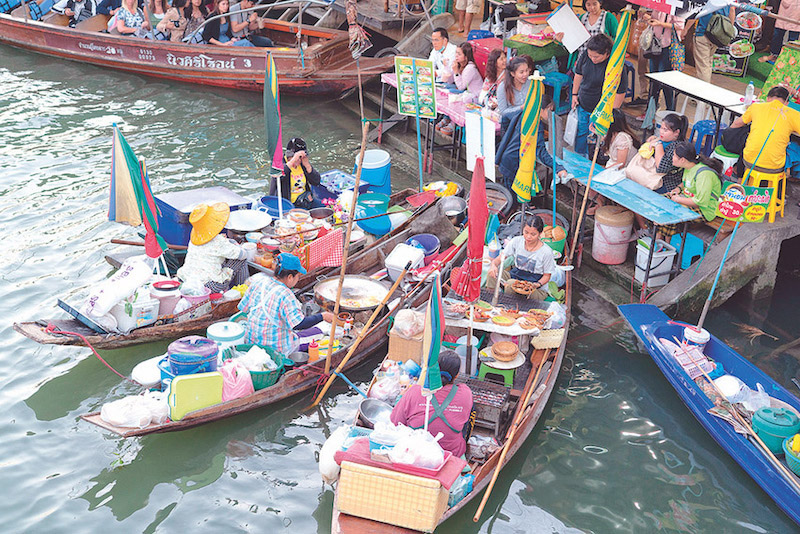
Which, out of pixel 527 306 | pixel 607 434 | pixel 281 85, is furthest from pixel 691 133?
pixel 281 85

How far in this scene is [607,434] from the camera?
715 centimetres

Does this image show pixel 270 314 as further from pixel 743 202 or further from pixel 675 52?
pixel 675 52

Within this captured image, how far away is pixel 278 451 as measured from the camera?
6.89 meters

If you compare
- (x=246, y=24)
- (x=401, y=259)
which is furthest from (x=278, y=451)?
(x=246, y=24)

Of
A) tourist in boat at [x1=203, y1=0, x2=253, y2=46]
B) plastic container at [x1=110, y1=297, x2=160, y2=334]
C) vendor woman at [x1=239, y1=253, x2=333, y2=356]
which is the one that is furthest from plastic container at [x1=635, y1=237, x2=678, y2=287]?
tourist in boat at [x1=203, y1=0, x2=253, y2=46]

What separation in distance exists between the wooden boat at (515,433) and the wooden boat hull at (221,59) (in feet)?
26.3

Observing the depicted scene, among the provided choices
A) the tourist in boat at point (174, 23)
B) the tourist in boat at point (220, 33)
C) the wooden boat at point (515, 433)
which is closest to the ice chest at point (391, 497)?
the wooden boat at point (515, 433)

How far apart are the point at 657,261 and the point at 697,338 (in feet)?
4.50

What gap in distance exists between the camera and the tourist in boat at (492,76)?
10.8m

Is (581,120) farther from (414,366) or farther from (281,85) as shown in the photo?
(281,85)

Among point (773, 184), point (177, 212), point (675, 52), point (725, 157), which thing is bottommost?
point (177, 212)

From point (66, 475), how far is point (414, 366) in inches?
123

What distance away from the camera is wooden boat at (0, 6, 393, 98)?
14.4 m

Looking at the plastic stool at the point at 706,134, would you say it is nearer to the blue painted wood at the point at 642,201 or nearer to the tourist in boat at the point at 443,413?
the blue painted wood at the point at 642,201
